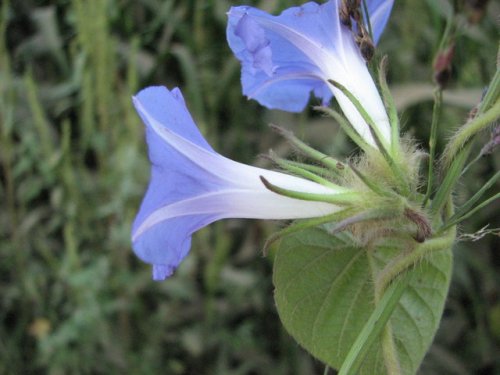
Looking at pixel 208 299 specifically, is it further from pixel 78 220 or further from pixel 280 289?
pixel 280 289

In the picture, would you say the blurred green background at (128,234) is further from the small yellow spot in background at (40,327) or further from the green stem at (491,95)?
the green stem at (491,95)

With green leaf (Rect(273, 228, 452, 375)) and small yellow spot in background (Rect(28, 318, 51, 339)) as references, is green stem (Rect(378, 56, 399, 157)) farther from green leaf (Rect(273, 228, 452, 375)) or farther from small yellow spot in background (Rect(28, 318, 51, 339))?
small yellow spot in background (Rect(28, 318, 51, 339))

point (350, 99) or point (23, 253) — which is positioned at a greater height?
point (350, 99)

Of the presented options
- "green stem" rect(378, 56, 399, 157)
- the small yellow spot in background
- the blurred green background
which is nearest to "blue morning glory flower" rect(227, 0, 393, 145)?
"green stem" rect(378, 56, 399, 157)

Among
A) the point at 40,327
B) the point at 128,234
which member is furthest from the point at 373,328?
the point at 40,327

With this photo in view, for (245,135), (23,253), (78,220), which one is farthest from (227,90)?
(23,253)
